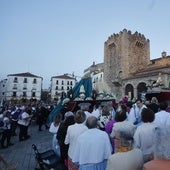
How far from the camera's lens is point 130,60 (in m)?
43.5

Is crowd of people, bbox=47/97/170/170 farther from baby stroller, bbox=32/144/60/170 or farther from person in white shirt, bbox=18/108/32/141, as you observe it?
person in white shirt, bbox=18/108/32/141

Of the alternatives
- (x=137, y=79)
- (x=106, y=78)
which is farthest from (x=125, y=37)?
(x=137, y=79)

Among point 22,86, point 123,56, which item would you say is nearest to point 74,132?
point 123,56

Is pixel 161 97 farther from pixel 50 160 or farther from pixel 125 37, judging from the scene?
pixel 125 37

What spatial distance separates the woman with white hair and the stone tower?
40029 millimetres

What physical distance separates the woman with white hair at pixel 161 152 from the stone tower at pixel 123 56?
131ft

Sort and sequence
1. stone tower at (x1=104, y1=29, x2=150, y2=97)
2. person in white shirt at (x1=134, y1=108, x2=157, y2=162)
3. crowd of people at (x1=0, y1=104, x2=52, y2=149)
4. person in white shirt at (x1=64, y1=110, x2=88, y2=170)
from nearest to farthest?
1. person in white shirt at (x1=134, y1=108, x2=157, y2=162)
2. person in white shirt at (x1=64, y1=110, x2=88, y2=170)
3. crowd of people at (x1=0, y1=104, x2=52, y2=149)
4. stone tower at (x1=104, y1=29, x2=150, y2=97)

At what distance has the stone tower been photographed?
42.7m

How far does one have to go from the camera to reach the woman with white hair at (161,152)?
1.54 meters

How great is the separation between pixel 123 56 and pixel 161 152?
42.9m

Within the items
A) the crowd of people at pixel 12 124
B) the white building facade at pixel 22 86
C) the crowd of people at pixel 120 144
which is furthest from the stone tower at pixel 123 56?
the crowd of people at pixel 120 144

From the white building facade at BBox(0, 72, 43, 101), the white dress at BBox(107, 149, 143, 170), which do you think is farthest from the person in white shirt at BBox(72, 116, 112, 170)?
the white building facade at BBox(0, 72, 43, 101)

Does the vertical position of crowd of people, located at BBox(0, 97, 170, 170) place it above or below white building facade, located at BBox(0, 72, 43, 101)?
below

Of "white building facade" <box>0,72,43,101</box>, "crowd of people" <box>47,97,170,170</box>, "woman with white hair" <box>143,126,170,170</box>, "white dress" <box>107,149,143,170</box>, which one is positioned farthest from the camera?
"white building facade" <box>0,72,43,101</box>
